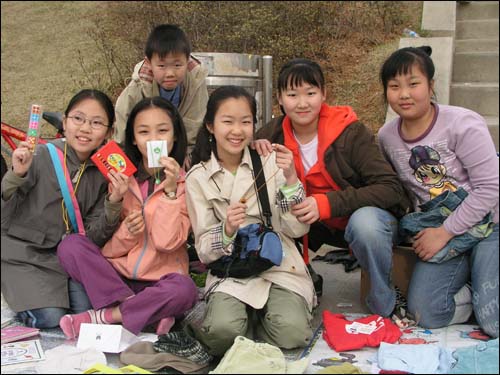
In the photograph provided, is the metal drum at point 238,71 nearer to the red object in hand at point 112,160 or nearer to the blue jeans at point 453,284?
the red object in hand at point 112,160

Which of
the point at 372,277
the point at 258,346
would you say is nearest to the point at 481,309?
the point at 372,277

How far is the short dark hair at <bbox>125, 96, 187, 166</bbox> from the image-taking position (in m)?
3.10

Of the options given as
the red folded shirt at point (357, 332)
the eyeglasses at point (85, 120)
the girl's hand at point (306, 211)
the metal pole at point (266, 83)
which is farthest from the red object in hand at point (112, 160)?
the metal pole at point (266, 83)

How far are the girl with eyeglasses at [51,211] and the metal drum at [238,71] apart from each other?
1.85 meters

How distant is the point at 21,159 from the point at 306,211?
1.41m

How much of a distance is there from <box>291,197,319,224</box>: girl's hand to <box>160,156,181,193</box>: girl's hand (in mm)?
623

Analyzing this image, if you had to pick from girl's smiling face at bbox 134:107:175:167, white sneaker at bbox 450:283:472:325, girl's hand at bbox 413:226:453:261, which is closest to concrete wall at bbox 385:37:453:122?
girl's hand at bbox 413:226:453:261

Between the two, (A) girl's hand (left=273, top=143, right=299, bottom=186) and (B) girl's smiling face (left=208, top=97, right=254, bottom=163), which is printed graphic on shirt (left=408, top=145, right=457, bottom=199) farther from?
(B) girl's smiling face (left=208, top=97, right=254, bottom=163)

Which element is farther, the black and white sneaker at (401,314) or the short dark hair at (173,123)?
the short dark hair at (173,123)

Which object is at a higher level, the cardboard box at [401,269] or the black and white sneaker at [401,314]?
the cardboard box at [401,269]

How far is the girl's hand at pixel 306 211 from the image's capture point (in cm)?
281

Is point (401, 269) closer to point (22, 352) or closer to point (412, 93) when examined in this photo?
point (412, 93)

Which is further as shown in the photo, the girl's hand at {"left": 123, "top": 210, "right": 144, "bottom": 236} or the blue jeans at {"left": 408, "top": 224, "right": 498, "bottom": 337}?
the girl's hand at {"left": 123, "top": 210, "right": 144, "bottom": 236}

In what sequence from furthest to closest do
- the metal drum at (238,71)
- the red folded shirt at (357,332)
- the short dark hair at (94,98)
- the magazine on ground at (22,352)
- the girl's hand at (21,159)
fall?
the metal drum at (238,71) < the short dark hair at (94,98) < the girl's hand at (21,159) < the red folded shirt at (357,332) < the magazine on ground at (22,352)
